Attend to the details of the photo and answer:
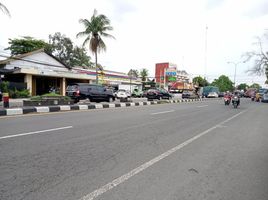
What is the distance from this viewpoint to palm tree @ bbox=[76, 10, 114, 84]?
3092 centimetres

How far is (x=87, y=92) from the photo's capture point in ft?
68.5

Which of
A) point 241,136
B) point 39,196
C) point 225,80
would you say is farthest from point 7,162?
point 225,80

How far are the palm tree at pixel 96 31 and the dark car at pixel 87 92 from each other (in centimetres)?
1068

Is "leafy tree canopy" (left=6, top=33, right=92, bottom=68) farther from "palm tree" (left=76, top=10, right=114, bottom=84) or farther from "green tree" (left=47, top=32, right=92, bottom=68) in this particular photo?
"palm tree" (left=76, top=10, right=114, bottom=84)

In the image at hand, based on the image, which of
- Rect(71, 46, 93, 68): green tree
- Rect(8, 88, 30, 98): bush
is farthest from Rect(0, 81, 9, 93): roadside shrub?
Rect(71, 46, 93, 68): green tree

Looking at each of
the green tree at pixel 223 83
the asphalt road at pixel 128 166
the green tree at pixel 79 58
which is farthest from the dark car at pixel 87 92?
the green tree at pixel 223 83

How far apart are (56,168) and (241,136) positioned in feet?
18.7

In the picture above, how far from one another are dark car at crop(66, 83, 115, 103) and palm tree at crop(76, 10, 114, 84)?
421 inches

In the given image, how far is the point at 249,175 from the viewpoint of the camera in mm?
3969

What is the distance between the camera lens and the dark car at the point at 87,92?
66.3ft

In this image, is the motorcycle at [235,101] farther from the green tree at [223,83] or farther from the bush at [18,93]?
the green tree at [223,83]

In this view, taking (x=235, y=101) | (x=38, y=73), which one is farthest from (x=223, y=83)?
(x=235, y=101)

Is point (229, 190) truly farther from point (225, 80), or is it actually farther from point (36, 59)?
point (225, 80)

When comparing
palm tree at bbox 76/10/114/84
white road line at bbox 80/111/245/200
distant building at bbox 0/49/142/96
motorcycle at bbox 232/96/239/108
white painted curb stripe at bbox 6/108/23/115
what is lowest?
white road line at bbox 80/111/245/200
